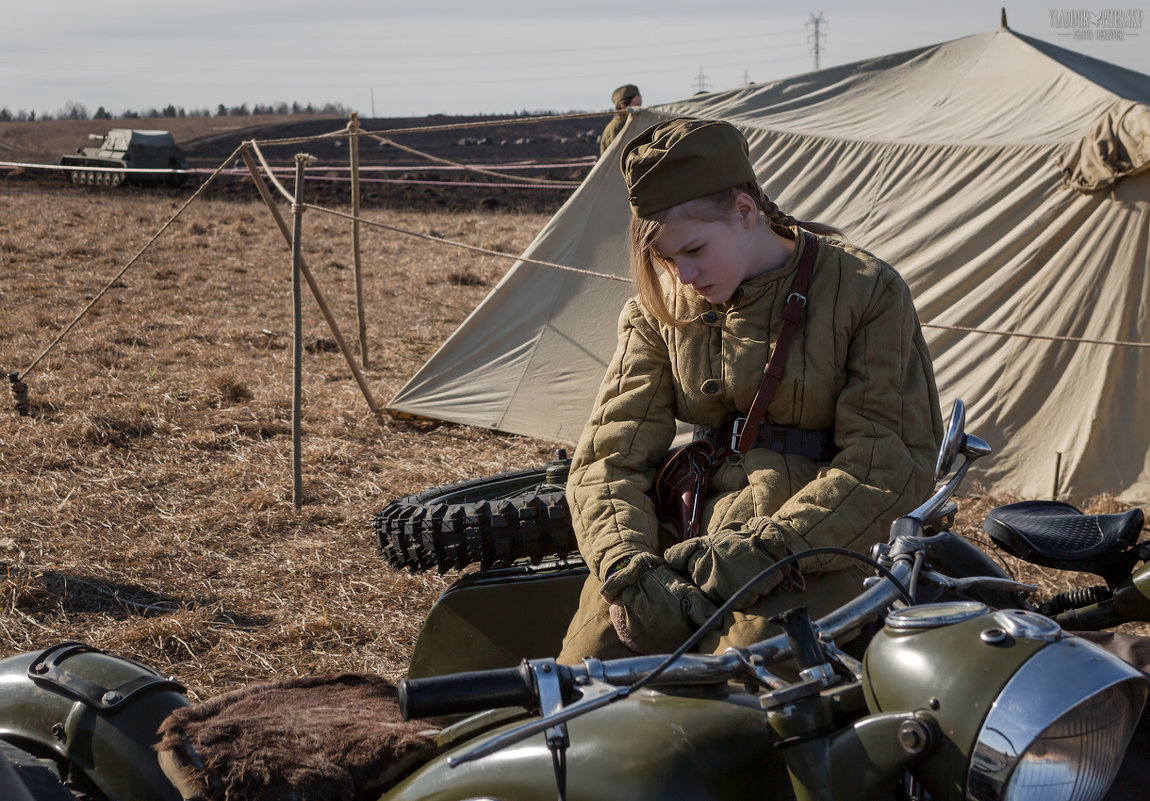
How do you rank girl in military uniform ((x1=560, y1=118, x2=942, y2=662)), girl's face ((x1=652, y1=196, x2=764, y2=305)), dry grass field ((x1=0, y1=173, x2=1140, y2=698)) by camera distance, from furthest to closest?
dry grass field ((x1=0, y1=173, x2=1140, y2=698)) → girl's face ((x1=652, y1=196, x2=764, y2=305)) → girl in military uniform ((x1=560, y1=118, x2=942, y2=662))

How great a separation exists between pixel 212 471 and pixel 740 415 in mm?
4281

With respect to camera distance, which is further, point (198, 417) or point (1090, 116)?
point (198, 417)

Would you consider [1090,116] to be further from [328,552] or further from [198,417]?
[198,417]

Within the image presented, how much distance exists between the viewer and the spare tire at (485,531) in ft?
8.92

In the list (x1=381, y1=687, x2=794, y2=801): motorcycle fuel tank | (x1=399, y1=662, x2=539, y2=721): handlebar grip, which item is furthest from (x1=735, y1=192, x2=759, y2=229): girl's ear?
(x1=399, y1=662, x2=539, y2=721): handlebar grip

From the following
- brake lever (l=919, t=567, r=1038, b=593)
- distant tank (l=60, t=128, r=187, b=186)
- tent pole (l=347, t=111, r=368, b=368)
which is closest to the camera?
brake lever (l=919, t=567, r=1038, b=593)

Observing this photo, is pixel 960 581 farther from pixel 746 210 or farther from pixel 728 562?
pixel 746 210

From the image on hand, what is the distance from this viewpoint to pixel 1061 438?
5.37 m

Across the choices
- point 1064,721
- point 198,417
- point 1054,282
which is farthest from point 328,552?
point 1064,721

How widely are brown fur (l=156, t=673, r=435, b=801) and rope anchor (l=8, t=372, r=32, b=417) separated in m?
5.65

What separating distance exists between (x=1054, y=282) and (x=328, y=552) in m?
3.78

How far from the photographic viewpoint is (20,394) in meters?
6.95

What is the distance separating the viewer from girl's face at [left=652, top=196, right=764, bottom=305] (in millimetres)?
2168

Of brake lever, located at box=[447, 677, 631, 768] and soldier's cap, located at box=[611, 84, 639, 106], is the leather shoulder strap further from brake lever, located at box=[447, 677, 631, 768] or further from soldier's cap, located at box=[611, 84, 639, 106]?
soldier's cap, located at box=[611, 84, 639, 106]
